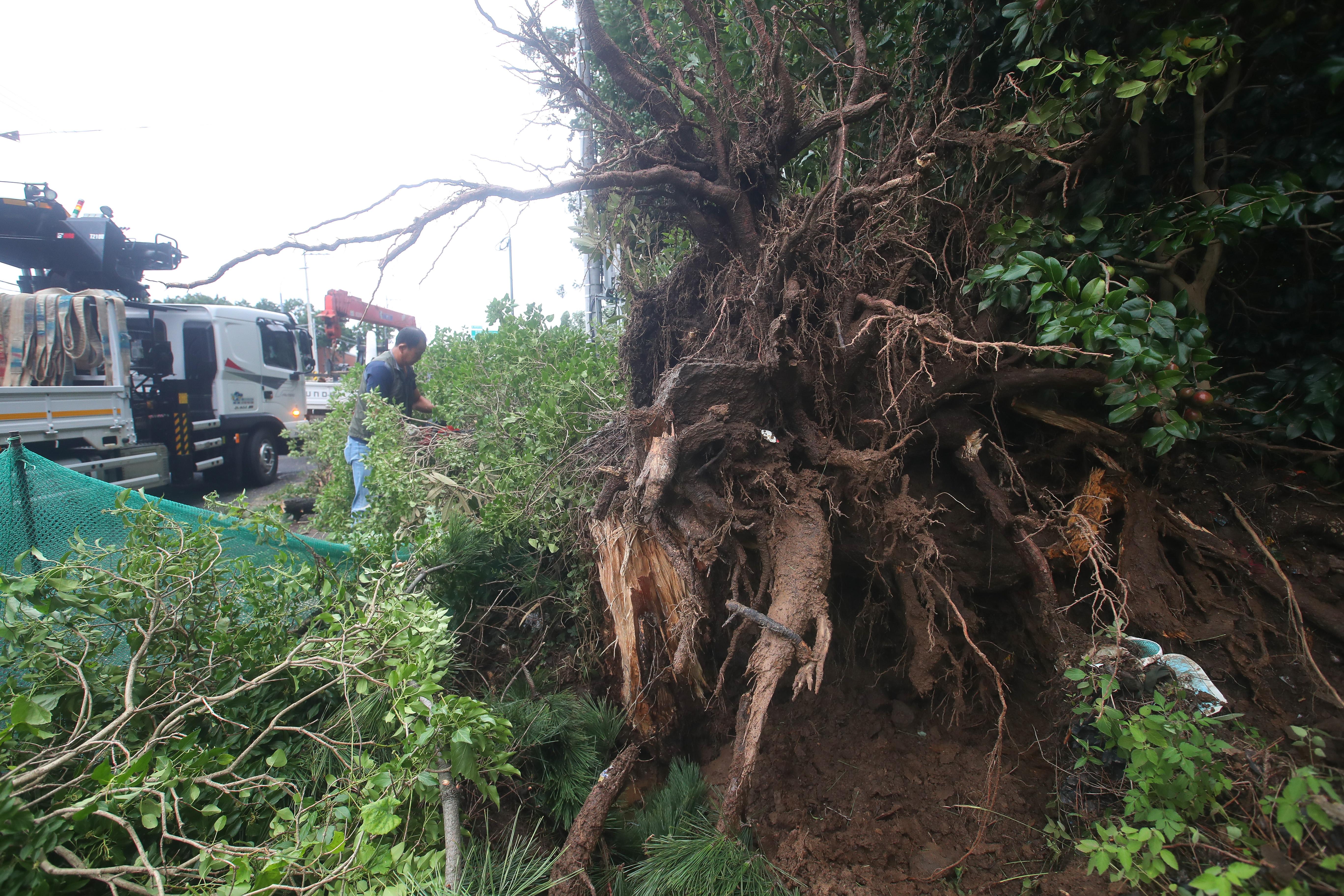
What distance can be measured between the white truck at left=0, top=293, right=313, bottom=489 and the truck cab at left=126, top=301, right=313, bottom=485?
2 centimetres

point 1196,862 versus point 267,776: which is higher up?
point 1196,862

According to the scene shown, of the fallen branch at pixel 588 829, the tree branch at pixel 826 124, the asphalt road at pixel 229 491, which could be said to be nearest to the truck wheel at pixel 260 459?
the asphalt road at pixel 229 491

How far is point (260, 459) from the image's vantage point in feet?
33.8

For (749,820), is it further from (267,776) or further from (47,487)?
(47,487)

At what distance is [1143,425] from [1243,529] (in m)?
0.58

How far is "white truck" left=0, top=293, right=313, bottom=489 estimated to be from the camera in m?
6.95

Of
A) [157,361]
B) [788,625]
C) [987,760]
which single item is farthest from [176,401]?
[987,760]

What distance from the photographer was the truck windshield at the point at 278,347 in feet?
34.3

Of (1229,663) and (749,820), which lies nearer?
(1229,663)

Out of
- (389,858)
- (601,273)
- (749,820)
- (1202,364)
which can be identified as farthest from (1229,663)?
(601,273)

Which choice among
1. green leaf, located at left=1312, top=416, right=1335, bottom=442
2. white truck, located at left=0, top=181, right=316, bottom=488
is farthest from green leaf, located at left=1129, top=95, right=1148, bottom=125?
white truck, located at left=0, top=181, right=316, bottom=488

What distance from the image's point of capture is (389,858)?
215 cm

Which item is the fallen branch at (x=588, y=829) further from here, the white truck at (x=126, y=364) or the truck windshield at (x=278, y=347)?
the truck windshield at (x=278, y=347)

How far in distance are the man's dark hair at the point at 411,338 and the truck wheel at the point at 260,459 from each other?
6838 millimetres
